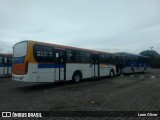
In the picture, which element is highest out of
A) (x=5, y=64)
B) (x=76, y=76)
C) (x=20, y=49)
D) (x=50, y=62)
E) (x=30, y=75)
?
(x=20, y=49)

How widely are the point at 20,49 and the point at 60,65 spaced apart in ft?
10.1

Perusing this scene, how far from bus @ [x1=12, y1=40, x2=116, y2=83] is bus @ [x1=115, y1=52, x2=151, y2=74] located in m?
8.22

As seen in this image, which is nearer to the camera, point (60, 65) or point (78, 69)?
point (60, 65)

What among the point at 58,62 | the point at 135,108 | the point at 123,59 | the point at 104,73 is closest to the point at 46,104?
the point at 135,108

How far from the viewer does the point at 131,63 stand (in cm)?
2923

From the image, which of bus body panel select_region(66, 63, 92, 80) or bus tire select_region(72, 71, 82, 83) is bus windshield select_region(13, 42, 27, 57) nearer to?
bus body panel select_region(66, 63, 92, 80)

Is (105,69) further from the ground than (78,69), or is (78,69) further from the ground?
(78,69)

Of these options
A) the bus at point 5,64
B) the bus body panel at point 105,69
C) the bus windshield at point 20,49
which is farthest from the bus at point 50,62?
the bus at point 5,64

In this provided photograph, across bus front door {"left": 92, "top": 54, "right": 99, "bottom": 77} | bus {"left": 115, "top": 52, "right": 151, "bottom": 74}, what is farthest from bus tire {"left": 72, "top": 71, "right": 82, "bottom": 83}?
bus {"left": 115, "top": 52, "right": 151, "bottom": 74}

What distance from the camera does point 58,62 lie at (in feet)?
46.8

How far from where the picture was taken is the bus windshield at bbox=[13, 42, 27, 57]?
1240cm

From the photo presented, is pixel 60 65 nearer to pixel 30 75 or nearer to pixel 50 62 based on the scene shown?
pixel 50 62

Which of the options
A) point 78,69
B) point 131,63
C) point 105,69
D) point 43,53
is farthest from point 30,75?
point 131,63

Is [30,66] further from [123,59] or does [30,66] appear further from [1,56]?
[123,59]
